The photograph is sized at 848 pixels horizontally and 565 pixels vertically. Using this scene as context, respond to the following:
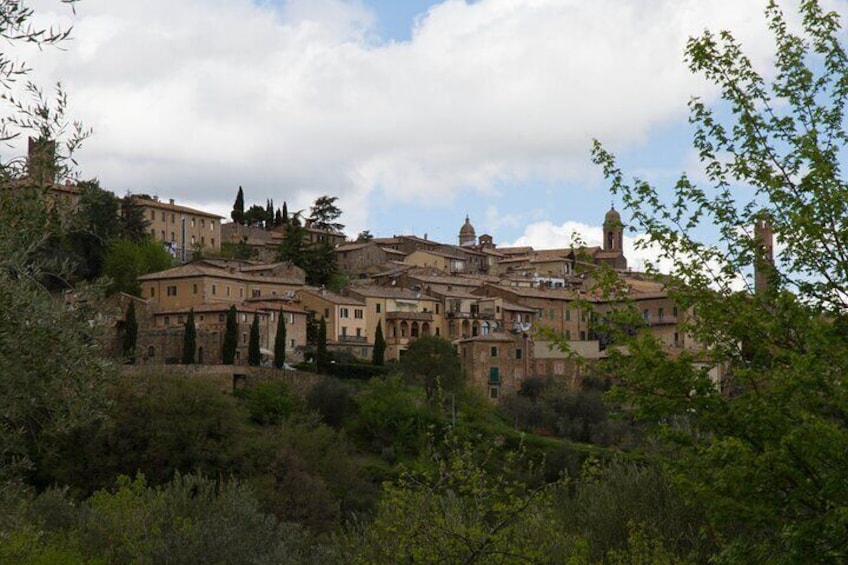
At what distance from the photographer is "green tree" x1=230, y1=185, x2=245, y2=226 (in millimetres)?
118250

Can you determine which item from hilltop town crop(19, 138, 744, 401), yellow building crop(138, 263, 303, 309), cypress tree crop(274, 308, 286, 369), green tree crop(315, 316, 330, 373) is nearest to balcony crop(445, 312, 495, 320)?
hilltop town crop(19, 138, 744, 401)

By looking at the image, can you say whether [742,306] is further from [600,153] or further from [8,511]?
[8,511]

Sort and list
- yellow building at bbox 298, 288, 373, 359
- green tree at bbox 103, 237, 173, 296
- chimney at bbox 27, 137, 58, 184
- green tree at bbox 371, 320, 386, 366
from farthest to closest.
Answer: yellow building at bbox 298, 288, 373, 359 → green tree at bbox 103, 237, 173, 296 → green tree at bbox 371, 320, 386, 366 → chimney at bbox 27, 137, 58, 184

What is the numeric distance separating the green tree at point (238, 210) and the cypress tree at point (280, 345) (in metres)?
48.5

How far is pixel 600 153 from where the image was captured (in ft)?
49.9

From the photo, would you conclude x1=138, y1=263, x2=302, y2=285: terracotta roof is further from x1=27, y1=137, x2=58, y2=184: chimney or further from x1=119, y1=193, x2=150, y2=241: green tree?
x1=27, y1=137, x2=58, y2=184: chimney

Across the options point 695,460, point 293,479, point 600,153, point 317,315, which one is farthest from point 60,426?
point 317,315

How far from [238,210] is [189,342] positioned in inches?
2116

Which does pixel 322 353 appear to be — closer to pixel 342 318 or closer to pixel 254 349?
pixel 254 349

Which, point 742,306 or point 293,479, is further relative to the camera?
point 293,479

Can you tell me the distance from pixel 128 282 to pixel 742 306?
225ft

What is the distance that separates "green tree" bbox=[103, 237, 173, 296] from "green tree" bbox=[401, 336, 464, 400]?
18065mm

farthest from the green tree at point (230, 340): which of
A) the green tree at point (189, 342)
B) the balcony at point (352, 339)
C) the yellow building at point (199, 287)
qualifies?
the balcony at point (352, 339)

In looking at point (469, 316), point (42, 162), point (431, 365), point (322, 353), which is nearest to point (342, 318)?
point (322, 353)
